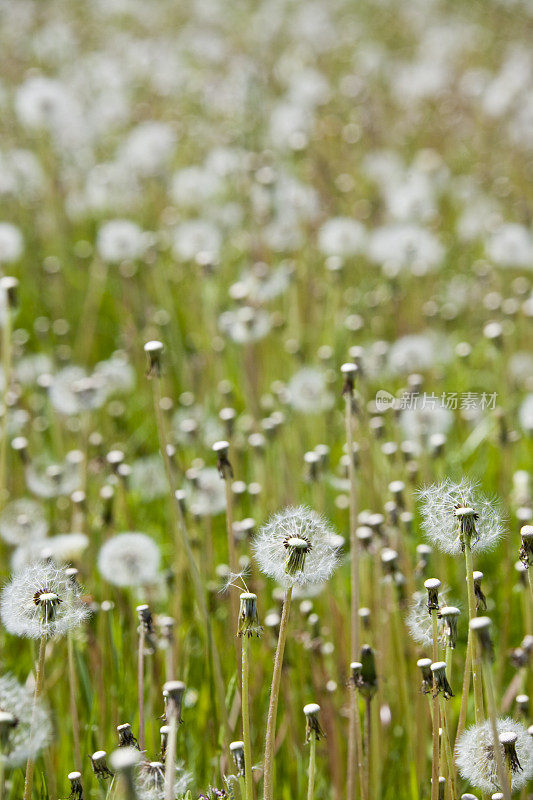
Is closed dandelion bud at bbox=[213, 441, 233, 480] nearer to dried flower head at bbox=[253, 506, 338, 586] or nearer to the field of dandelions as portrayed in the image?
the field of dandelions

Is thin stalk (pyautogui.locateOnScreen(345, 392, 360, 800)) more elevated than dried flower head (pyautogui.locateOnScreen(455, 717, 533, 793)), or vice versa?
thin stalk (pyautogui.locateOnScreen(345, 392, 360, 800))

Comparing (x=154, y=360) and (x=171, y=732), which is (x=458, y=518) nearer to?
(x=171, y=732)

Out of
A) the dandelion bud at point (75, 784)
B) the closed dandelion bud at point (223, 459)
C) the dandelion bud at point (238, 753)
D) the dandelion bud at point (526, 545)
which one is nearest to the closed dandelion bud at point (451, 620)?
the dandelion bud at point (526, 545)

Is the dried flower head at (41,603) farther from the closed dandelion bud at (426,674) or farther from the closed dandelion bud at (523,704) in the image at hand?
the closed dandelion bud at (523,704)

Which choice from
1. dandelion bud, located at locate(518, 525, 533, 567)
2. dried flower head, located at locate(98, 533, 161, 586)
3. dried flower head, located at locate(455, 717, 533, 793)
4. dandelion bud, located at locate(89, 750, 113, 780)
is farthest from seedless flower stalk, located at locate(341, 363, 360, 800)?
dried flower head, located at locate(98, 533, 161, 586)

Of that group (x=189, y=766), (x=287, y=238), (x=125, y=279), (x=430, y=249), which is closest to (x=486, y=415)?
(x=430, y=249)

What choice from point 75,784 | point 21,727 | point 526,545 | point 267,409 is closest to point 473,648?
point 526,545
